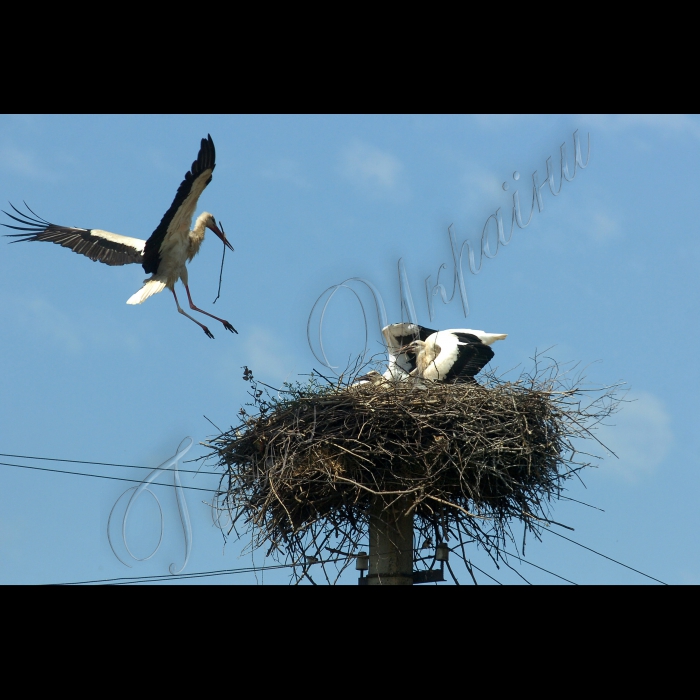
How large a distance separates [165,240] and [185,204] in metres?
0.77

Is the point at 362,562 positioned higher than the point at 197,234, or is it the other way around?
the point at 197,234

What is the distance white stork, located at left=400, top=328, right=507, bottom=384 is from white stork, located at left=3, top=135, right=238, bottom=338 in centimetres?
168

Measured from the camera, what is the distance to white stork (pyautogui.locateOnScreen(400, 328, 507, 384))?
7.78m

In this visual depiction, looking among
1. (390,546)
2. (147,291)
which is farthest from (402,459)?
(147,291)

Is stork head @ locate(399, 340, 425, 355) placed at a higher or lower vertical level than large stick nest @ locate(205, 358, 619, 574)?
higher

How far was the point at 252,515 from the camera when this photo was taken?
6480mm

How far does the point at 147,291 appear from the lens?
28.0 feet

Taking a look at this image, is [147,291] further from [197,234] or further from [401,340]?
[401,340]

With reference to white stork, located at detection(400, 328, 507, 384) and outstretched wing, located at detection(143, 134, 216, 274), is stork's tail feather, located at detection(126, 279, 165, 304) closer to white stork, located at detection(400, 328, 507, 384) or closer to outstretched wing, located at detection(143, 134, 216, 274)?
outstretched wing, located at detection(143, 134, 216, 274)

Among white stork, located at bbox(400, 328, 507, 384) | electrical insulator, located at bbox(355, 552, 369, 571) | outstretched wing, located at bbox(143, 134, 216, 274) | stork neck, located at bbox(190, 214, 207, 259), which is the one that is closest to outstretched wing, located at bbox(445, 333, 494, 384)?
white stork, located at bbox(400, 328, 507, 384)
